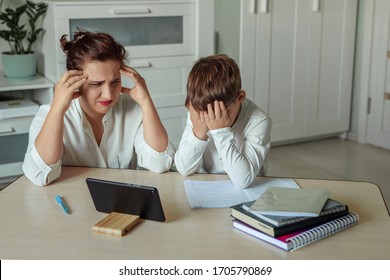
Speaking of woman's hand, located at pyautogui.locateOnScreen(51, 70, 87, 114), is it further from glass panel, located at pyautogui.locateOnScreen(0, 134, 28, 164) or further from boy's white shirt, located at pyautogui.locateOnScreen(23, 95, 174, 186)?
glass panel, located at pyautogui.locateOnScreen(0, 134, 28, 164)

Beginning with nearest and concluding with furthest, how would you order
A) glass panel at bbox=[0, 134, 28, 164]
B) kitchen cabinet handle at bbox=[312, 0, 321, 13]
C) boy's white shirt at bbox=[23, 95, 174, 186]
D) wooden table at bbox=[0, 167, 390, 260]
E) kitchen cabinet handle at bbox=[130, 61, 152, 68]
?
wooden table at bbox=[0, 167, 390, 260] → boy's white shirt at bbox=[23, 95, 174, 186] → glass panel at bbox=[0, 134, 28, 164] → kitchen cabinet handle at bbox=[130, 61, 152, 68] → kitchen cabinet handle at bbox=[312, 0, 321, 13]

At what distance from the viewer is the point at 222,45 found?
13.5ft

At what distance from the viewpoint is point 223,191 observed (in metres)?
1.70

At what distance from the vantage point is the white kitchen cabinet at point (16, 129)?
11.1 feet

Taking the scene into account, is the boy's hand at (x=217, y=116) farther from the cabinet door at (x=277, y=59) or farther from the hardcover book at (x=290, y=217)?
the cabinet door at (x=277, y=59)

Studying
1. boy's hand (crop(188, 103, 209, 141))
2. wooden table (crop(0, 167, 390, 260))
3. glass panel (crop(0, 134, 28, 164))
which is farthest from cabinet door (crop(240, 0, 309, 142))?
wooden table (crop(0, 167, 390, 260))

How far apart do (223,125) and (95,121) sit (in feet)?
1.72

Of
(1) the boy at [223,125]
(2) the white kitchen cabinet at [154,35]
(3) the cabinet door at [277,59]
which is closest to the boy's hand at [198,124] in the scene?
(1) the boy at [223,125]

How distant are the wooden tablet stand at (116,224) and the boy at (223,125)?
36 cm

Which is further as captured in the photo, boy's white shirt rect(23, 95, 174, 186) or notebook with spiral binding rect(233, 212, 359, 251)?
boy's white shirt rect(23, 95, 174, 186)

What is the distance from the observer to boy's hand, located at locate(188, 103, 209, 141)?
1754 millimetres

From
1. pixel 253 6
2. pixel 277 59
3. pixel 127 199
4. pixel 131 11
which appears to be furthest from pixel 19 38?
pixel 127 199

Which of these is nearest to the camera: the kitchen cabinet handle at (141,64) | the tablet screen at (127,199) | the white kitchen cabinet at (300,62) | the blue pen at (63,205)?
the tablet screen at (127,199)

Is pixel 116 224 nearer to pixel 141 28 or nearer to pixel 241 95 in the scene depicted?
pixel 241 95
